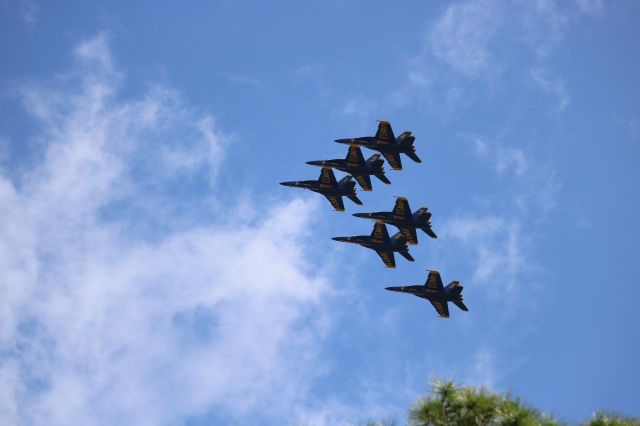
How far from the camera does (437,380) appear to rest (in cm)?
3138

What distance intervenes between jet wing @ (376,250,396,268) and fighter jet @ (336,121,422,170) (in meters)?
9.95

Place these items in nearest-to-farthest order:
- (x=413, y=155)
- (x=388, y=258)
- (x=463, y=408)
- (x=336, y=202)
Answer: (x=463, y=408) → (x=413, y=155) → (x=388, y=258) → (x=336, y=202)

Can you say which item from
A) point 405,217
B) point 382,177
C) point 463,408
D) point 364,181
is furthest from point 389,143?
point 463,408

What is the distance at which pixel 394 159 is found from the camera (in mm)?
82812

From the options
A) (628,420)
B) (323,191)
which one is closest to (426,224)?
(323,191)

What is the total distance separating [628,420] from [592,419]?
1498 millimetres

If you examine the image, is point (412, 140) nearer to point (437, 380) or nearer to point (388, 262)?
point (388, 262)

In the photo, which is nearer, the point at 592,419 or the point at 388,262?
the point at 592,419

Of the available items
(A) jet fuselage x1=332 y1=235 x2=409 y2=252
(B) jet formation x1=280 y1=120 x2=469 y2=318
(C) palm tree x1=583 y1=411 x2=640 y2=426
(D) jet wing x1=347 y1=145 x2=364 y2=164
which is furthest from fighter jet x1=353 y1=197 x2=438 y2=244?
(C) palm tree x1=583 y1=411 x2=640 y2=426

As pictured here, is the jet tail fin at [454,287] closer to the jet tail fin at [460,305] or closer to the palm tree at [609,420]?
the jet tail fin at [460,305]

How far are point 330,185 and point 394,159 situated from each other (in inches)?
313

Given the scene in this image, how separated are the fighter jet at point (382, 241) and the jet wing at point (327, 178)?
6.33 m

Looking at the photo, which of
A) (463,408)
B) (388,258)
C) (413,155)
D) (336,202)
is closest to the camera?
(463,408)

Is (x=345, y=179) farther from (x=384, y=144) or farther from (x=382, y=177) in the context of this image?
(x=384, y=144)
